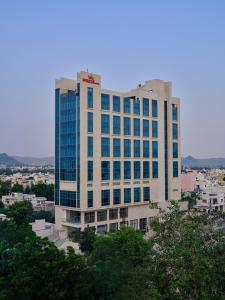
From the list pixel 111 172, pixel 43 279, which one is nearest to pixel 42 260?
pixel 43 279

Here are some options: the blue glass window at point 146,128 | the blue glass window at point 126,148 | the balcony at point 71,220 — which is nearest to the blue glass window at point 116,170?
the blue glass window at point 126,148

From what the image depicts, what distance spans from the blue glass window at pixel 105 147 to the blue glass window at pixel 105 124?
76 cm

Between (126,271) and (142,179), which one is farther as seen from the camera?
(142,179)

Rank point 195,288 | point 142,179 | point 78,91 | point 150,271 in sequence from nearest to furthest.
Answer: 1. point 195,288
2. point 150,271
3. point 78,91
4. point 142,179

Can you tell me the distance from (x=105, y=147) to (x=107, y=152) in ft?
1.58

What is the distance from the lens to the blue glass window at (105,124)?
3253cm

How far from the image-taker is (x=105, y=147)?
32.8 m

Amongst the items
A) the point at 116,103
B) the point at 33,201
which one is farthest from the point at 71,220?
the point at 33,201

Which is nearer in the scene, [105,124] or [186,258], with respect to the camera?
[186,258]

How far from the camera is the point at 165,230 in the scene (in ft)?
34.4

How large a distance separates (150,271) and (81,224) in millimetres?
21260

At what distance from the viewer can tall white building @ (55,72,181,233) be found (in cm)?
3119

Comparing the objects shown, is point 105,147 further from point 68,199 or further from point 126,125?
point 68,199

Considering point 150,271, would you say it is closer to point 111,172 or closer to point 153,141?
point 111,172
